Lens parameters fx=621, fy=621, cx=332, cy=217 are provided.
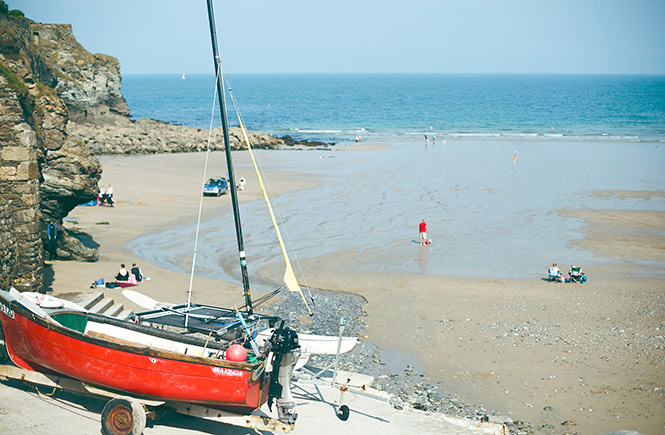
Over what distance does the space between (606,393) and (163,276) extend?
50.4ft

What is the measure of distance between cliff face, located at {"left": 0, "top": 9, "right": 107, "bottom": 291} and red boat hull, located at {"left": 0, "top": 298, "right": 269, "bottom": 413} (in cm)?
496

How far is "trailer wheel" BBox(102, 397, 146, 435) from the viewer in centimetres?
1043

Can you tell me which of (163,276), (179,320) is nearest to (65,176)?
(163,276)

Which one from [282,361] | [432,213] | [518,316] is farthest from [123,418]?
[432,213]

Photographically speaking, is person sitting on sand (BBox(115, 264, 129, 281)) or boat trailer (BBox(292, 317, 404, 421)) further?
person sitting on sand (BBox(115, 264, 129, 281))

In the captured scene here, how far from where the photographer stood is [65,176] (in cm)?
2258

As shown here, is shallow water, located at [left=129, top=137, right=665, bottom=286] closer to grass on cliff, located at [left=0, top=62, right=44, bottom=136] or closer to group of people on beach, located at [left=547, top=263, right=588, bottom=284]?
group of people on beach, located at [left=547, top=263, right=588, bottom=284]

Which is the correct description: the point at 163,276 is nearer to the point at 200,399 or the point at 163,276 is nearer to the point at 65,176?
the point at 65,176

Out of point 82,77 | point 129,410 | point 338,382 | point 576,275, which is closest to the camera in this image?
point 129,410

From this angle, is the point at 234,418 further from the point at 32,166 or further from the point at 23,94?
the point at 23,94

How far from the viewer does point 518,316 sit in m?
19.9

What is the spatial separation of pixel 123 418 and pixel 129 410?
0.19 m

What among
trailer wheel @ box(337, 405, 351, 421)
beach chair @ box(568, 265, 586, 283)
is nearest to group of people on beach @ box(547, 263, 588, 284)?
beach chair @ box(568, 265, 586, 283)

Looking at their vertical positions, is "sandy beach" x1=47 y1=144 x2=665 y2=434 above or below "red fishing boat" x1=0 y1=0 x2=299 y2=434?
below
